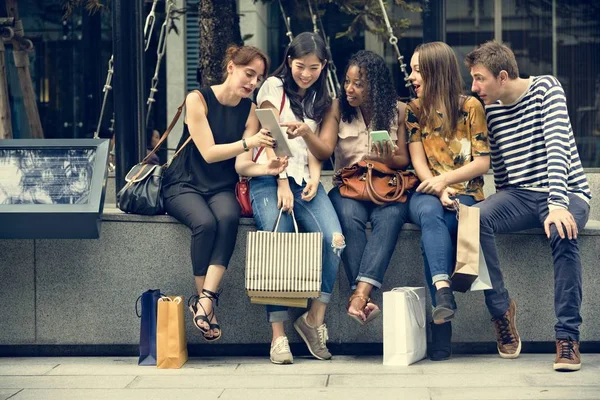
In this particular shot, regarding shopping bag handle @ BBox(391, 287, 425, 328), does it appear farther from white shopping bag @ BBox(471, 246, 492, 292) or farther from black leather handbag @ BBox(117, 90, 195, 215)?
black leather handbag @ BBox(117, 90, 195, 215)

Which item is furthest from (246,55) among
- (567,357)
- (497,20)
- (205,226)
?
(497,20)

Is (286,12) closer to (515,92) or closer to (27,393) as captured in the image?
(515,92)

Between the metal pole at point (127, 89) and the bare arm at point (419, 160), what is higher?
the metal pole at point (127, 89)

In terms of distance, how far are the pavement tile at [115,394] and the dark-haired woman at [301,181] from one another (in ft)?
2.93

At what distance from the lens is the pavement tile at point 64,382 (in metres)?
5.59

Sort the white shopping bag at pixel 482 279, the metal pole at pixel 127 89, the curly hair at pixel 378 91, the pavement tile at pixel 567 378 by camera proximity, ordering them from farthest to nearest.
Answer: the metal pole at pixel 127 89
the curly hair at pixel 378 91
the white shopping bag at pixel 482 279
the pavement tile at pixel 567 378

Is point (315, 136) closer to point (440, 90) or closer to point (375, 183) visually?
point (375, 183)

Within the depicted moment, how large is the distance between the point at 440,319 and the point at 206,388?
1.35 m

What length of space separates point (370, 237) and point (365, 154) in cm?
55

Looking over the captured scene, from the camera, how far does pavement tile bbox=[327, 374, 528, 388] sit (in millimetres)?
5387

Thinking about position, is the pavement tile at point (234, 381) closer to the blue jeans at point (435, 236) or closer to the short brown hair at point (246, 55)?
the blue jeans at point (435, 236)

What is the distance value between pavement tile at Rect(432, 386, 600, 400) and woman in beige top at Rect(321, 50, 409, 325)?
0.95 m

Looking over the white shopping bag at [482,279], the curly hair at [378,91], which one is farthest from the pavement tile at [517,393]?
the curly hair at [378,91]

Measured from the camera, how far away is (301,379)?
5.62 m
